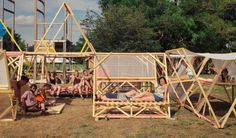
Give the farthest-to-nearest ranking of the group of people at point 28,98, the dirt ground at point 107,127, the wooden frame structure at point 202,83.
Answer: the group of people at point 28,98, the wooden frame structure at point 202,83, the dirt ground at point 107,127

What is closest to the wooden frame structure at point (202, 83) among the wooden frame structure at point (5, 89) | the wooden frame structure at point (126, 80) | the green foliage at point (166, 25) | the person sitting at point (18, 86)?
the wooden frame structure at point (126, 80)

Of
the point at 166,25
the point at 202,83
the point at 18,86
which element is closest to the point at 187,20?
the point at 166,25

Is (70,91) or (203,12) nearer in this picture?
(70,91)

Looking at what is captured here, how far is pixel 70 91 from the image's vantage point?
15.6m

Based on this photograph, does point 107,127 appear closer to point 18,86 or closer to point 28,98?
point 28,98

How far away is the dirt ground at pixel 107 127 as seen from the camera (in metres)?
8.30

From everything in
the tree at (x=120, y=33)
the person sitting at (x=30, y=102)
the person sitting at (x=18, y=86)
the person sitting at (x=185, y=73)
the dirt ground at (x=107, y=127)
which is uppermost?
the tree at (x=120, y=33)

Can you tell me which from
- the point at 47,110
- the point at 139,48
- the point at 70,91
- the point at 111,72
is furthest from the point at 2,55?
the point at 139,48

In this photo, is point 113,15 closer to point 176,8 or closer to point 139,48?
point 139,48

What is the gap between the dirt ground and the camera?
27.2 ft

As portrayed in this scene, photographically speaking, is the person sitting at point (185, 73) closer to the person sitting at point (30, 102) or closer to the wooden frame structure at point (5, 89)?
the person sitting at point (30, 102)

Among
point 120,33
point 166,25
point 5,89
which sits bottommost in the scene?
point 5,89

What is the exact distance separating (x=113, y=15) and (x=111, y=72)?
20.8 m

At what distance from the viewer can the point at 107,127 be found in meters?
9.06
